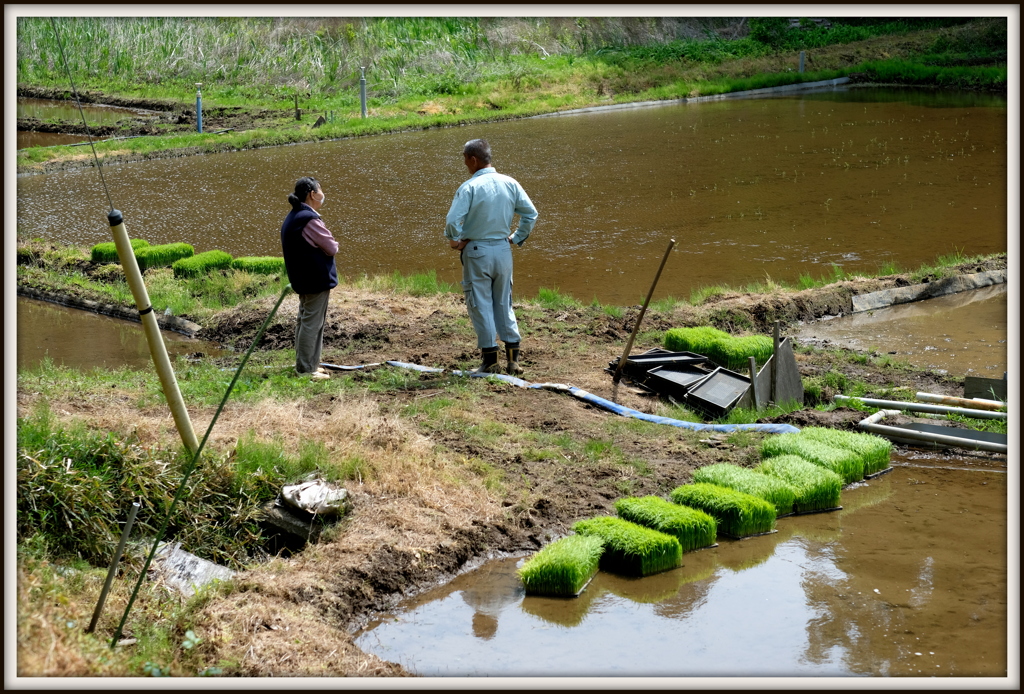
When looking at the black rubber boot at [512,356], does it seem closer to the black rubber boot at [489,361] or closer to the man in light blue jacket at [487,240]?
the man in light blue jacket at [487,240]

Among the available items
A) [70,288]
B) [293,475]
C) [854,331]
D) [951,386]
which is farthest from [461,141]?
[293,475]

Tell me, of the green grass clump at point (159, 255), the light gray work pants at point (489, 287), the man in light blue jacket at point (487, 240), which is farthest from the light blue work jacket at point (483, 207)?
the green grass clump at point (159, 255)

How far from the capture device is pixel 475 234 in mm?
8484

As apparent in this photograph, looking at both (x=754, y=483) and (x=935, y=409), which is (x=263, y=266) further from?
(x=935, y=409)

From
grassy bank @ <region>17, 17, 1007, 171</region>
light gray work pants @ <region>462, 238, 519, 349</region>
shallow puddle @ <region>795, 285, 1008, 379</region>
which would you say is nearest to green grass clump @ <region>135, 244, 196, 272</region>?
light gray work pants @ <region>462, 238, 519, 349</region>

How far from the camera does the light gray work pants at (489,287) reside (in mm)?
8516

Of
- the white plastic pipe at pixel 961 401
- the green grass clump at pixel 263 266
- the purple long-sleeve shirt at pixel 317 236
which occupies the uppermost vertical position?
the purple long-sleeve shirt at pixel 317 236

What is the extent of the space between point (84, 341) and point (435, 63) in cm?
2263

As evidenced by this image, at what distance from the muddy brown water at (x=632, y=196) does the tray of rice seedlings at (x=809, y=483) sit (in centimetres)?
553

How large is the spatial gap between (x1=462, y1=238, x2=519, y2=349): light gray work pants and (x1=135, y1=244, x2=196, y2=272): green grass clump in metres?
5.83

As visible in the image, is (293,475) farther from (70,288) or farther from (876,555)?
(70,288)

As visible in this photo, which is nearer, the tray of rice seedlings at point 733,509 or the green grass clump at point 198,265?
the tray of rice seedlings at point 733,509

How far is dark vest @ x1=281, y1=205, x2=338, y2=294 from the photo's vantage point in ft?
27.0

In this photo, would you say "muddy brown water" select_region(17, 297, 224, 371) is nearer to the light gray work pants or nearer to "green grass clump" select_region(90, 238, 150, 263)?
"green grass clump" select_region(90, 238, 150, 263)
